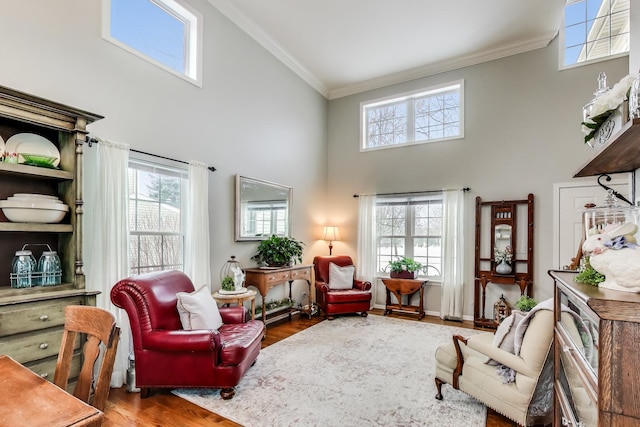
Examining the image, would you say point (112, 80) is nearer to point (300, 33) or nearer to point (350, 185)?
point (300, 33)

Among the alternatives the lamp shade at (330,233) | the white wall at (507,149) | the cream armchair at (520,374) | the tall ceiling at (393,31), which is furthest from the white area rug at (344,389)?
the tall ceiling at (393,31)

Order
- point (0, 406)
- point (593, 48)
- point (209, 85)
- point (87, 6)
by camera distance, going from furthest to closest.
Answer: point (593, 48), point (209, 85), point (87, 6), point (0, 406)

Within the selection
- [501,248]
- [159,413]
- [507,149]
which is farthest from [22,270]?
[507,149]

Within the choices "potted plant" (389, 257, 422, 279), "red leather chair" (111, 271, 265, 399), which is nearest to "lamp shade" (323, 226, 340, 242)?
"potted plant" (389, 257, 422, 279)

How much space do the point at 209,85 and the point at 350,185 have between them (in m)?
3.19

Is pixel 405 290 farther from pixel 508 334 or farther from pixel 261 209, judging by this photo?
pixel 508 334

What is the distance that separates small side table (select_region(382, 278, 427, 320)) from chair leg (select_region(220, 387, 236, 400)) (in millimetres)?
3321

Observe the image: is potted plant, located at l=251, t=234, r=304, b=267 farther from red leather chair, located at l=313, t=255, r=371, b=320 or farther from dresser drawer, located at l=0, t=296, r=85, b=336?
dresser drawer, located at l=0, t=296, r=85, b=336

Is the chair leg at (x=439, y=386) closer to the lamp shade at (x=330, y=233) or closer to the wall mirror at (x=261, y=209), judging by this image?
the wall mirror at (x=261, y=209)

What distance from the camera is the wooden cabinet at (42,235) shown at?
2.07 meters

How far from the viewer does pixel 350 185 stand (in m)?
6.32

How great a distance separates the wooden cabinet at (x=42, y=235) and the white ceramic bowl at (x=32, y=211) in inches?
2.5

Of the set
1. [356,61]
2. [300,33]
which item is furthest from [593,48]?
[300,33]

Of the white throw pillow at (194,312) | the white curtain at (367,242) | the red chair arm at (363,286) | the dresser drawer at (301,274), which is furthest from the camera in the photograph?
the white curtain at (367,242)
